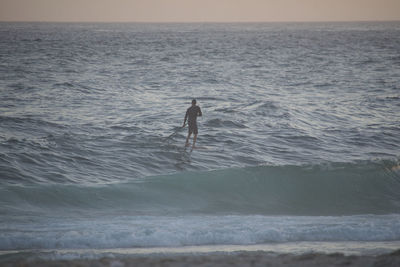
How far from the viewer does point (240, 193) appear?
10.6 metres

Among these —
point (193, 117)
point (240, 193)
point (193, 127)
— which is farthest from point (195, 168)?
point (193, 117)

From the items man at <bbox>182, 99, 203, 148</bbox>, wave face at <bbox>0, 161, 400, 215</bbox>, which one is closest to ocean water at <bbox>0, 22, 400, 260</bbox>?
wave face at <bbox>0, 161, 400, 215</bbox>

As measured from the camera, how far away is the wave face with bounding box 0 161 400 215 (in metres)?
9.55

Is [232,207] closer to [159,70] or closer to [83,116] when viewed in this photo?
[83,116]

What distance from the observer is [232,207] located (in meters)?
9.73

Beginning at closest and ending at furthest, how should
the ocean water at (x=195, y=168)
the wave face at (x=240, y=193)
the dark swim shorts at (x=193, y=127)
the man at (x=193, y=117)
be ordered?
1. the ocean water at (x=195, y=168)
2. the wave face at (x=240, y=193)
3. the man at (x=193, y=117)
4. the dark swim shorts at (x=193, y=127)

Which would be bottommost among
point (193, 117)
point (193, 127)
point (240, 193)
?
point (240, 193)

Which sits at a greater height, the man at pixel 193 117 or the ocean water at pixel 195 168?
the man at pixel 193 117

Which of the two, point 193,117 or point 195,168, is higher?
point 193,117

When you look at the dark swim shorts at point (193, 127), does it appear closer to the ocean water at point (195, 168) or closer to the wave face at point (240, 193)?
the ocean water at point (195, 168)

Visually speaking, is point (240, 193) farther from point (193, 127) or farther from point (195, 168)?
point (193, 127)

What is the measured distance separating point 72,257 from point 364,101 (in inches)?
852

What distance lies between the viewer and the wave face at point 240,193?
955 centimetres

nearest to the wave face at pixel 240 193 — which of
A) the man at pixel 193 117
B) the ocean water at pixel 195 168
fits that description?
the ocean water at pixel 195 168
